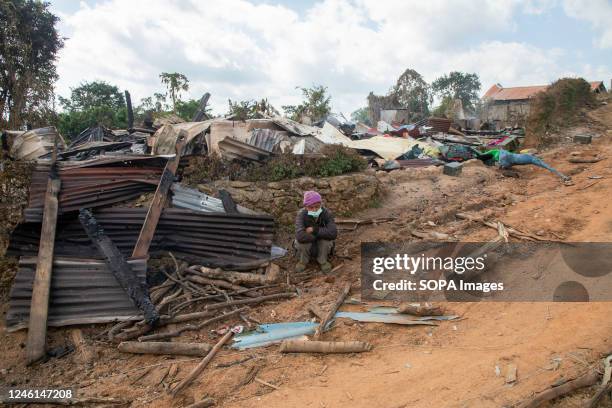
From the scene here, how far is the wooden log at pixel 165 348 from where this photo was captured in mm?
4277

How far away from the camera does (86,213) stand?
5879 millimetres

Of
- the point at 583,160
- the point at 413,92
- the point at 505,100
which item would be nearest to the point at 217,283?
the point at 583,160

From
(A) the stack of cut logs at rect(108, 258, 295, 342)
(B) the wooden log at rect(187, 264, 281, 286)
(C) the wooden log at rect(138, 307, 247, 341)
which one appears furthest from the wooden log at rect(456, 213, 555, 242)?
(C) the wooden log at rect(138, 307, 247, 341)

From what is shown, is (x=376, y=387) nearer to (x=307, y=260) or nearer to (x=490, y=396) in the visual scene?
(x=490, y=396)

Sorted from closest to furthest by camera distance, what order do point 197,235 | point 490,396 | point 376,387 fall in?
point 490,396 → point 376,387 → point 197,235

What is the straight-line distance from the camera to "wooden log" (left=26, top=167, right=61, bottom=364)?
15.4ft

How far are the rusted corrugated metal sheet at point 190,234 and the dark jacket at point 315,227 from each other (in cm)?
79

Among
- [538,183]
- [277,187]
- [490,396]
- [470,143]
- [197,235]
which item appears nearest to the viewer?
[490,396]

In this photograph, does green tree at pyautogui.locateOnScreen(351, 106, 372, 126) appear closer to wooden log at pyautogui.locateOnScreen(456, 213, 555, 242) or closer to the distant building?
the distant building

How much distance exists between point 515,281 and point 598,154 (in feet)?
28.7

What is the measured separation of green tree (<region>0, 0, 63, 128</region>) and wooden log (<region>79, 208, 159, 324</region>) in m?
8.55

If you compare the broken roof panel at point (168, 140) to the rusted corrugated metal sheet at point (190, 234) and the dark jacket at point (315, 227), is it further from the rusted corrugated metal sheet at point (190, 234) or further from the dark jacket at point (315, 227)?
the dark jacket at point (315, 227)

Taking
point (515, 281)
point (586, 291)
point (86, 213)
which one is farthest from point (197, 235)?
point (586, 291)

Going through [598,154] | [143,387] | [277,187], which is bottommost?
[143,387]
